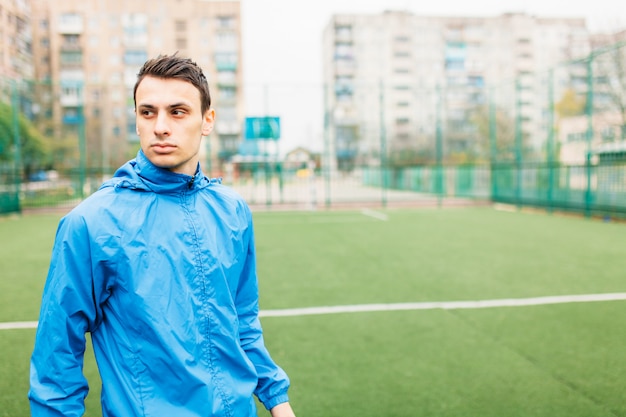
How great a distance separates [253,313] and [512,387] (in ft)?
7.66

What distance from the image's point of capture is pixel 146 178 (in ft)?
4.80

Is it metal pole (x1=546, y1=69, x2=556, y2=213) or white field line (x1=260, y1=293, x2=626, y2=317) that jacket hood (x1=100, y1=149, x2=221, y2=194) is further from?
metal pole (x1=546, y1=69, x2=556, y2=213)

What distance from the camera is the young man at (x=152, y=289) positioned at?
1314 millimetres

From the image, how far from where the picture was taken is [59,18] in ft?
187

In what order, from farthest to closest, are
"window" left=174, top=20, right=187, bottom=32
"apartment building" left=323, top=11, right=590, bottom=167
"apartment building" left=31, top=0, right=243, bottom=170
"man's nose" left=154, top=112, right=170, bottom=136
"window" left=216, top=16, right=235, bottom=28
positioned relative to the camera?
"apartment building" left=323, top=11, right=590, bottom=167, "window" left=216, top=16, right=235, bottom=28, "window" left=174, top=20, right=187, bottom=32, "apartment building" left=31, top=0, right=243, bottom=170, "man's nose" left=154, top=112, right=170, bottom=136

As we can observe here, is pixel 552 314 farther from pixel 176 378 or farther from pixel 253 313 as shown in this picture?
pixel 176 378

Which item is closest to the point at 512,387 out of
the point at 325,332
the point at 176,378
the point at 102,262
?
the point at 325,332

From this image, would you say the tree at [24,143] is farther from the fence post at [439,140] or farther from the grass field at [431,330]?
the fence post at [439,140]

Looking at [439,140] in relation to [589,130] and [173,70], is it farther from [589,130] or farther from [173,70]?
[173,70]

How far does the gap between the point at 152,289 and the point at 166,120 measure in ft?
1.43

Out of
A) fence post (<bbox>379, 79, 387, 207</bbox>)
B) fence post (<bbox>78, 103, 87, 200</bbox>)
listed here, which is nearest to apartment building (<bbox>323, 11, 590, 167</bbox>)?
fence post (<bbox>379, 79, 387, 207</bbox>)

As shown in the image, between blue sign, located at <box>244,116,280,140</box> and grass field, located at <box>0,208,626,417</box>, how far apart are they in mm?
8597

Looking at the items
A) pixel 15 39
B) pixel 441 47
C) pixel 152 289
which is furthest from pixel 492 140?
pixel 441 47

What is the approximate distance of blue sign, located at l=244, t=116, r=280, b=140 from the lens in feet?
58.3
